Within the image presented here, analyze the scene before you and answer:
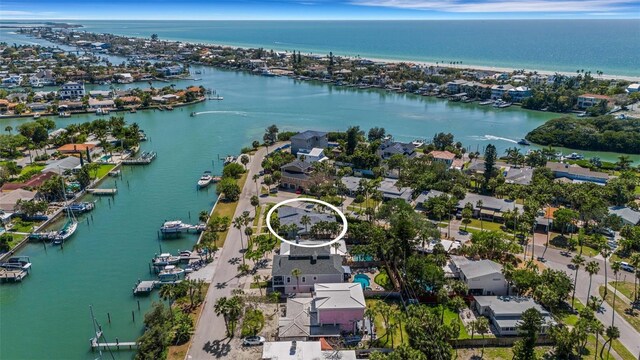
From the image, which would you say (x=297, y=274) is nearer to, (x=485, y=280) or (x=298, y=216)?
(x=298, y=216)

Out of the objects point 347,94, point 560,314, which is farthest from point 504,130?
point 560,314

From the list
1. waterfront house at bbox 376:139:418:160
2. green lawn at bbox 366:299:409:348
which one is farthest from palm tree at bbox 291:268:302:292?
waterfront house at bbox 376:139:418:160

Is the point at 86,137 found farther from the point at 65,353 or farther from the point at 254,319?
the point at 254,319

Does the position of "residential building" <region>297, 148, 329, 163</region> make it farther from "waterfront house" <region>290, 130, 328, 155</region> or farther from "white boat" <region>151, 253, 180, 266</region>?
"white boat" <region>151, 253, 180, 266</region>

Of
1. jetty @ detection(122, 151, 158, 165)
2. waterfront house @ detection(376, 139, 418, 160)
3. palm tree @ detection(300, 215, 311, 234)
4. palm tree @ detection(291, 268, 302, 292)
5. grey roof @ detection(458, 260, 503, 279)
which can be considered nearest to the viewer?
palm tree @ detection(291, 268, 302, 292)

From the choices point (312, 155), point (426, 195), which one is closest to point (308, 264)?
point (426, 195)
